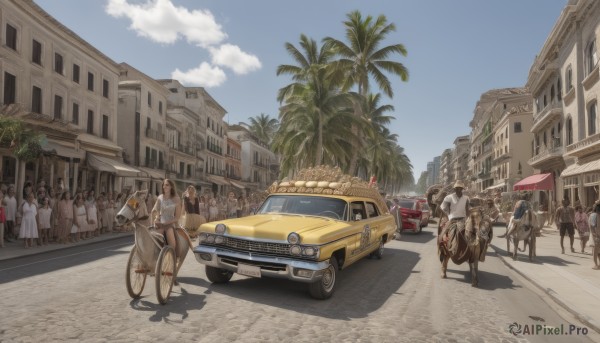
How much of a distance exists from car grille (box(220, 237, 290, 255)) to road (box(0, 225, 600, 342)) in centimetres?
74

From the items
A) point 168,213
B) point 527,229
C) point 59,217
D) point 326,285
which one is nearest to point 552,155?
point 527,229

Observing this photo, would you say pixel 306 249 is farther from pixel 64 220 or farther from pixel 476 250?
pixel 64 220

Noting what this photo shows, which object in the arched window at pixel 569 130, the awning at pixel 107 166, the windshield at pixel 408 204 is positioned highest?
the arched window at pixel 569 130

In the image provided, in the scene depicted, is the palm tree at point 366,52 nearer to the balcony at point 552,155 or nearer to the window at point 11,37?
the balcony at point 552,155

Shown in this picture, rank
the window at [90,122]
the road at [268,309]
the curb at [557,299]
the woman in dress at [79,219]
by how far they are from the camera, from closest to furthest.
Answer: the road at [268,309], the curb at [557,299], the woman in dress at [79,219], the window at [90,122]

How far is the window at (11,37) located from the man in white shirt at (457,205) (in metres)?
22.3

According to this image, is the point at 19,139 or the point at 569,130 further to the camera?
the point at 569,130

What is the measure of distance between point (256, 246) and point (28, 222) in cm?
979

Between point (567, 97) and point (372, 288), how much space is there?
2455 cm

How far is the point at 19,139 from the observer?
46.1 ft

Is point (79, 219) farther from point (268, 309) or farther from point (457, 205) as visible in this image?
point (457, 205)

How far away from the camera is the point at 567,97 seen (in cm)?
2489

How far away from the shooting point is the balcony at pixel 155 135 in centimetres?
3697

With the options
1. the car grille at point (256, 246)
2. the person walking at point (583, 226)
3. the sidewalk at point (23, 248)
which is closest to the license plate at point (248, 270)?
the car grille at point (256, 246)
